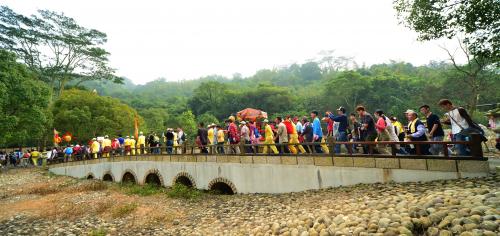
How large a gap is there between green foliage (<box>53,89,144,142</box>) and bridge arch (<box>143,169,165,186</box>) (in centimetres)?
1636

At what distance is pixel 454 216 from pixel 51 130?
3520 centimetres

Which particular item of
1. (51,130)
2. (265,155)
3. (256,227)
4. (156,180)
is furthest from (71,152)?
(256,227)

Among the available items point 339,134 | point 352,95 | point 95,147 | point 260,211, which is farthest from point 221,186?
point 352,95

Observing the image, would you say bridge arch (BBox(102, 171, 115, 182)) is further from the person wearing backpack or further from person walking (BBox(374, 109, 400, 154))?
the person wearing backpack

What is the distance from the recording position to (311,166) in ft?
34.5

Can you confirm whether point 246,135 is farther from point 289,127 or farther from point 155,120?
point 155,120

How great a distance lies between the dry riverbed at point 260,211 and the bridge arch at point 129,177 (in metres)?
1.09

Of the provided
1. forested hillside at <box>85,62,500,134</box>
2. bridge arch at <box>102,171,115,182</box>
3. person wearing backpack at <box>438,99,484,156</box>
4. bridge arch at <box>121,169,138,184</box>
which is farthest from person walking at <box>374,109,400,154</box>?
forested hillside at <box>85,62,500,134</box>

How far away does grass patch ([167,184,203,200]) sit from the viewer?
552 inches

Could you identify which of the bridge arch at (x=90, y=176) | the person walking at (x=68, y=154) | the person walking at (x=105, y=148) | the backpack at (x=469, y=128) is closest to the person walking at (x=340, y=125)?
the backpack at (x=469, y=128)

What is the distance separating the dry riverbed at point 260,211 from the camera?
558 centimetres

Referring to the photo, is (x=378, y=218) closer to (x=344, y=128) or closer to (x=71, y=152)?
(x=344, y=128)

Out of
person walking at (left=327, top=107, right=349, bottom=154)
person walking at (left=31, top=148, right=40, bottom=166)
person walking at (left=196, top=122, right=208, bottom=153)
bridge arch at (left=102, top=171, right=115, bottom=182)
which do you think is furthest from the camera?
person walking at (left=31, top=148, right=40, bottom=166)

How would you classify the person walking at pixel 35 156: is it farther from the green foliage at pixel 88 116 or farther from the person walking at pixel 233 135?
the person walking at pixel 233 135
